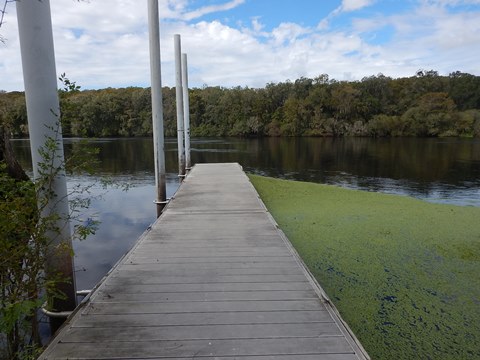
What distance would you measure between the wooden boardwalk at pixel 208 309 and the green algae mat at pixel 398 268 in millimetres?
748

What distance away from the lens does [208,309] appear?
7.52ft

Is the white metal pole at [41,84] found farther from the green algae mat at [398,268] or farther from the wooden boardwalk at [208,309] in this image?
the green algae mat at [398,268]

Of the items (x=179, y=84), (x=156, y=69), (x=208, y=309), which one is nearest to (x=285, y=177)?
(x=179, y=84)

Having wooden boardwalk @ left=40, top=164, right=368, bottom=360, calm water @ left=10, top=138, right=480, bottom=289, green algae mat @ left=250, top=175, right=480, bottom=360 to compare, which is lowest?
calm water @ left=10, top=138, right=480, bottom=289

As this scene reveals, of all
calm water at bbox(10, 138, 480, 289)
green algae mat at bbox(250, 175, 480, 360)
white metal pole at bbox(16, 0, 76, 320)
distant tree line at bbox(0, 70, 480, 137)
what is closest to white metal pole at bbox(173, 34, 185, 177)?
calm water at bbox(10, 138, 480, 289)

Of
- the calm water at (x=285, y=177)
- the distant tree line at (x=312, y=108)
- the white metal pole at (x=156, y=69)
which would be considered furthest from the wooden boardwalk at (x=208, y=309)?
the distant tree line at (x=312, y=108)

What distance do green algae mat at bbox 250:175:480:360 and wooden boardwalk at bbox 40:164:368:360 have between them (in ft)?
2.45

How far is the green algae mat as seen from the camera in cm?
275

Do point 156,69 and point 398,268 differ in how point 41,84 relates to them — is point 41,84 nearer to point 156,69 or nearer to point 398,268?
point 398,268

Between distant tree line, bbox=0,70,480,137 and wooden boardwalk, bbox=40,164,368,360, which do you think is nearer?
wooden boardwalk, bbox=40,164,368,360

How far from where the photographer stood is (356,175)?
14.8 m

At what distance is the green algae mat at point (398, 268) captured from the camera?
2.75m

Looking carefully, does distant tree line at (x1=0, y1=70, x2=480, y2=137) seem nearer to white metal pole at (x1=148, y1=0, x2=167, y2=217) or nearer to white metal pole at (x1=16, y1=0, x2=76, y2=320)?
white metal pole at (x1=148, y1=0, x2=167, y2=217)

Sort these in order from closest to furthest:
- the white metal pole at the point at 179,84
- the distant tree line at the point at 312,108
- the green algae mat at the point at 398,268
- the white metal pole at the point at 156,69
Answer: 1. the green algae mat at the point at 398,268
2. the white metal pole at the point at 156,69
3. the white metal pole at the point at 179,84
4. the distant tree line at the point at 312,108
